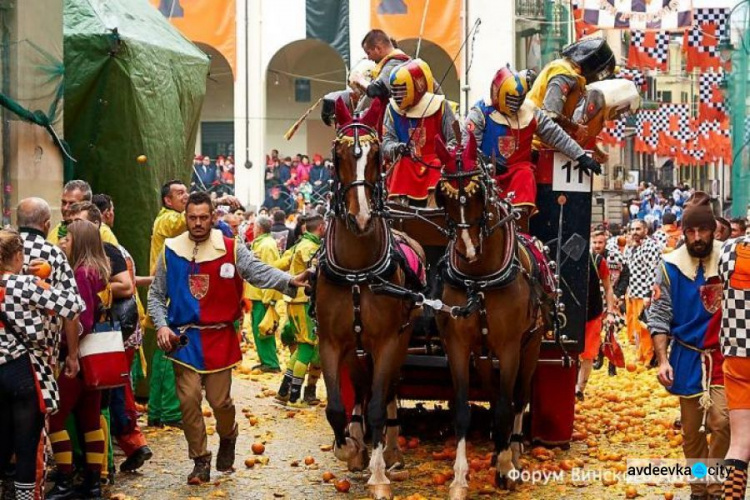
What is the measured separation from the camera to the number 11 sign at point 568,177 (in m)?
10.2

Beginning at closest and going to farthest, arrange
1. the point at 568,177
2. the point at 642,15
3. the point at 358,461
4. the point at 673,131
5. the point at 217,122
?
1. the point at 358,461
2. the point at 568,177
3. the point at 642,15
4. the point at 673,131
5. the point at 217,122

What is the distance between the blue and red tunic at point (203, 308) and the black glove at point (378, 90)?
1.86 meters

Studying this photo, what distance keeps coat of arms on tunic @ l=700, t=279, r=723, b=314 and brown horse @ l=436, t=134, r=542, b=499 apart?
4.50 ft

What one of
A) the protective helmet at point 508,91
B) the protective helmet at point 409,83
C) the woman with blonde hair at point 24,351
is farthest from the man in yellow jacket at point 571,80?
the woman with blonde hair at point 24,351

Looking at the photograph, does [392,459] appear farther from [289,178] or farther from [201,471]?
[289,178]

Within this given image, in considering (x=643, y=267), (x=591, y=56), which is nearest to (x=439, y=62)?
(x=643, y=267)

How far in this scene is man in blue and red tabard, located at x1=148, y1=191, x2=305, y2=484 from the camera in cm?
874

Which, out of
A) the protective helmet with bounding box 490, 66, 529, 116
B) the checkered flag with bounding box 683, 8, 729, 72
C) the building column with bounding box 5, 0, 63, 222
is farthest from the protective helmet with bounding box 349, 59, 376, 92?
the checkered flag with bounding box 683, 8, 729, 72

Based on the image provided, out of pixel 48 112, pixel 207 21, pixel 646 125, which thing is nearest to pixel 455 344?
pixel 48 112

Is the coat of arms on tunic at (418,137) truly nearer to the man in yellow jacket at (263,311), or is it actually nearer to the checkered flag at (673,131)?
the man in yellow jacket at (263,311)

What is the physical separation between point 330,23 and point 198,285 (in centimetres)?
2893

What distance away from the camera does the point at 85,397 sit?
8.49 meters

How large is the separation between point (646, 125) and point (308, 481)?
32.4 meters

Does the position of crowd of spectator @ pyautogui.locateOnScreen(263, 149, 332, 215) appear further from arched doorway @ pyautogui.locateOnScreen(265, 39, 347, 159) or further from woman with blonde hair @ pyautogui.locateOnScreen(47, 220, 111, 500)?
woman with blonde hair @ pyautogui.locateOnScreen(47, 220, 111, 500)
